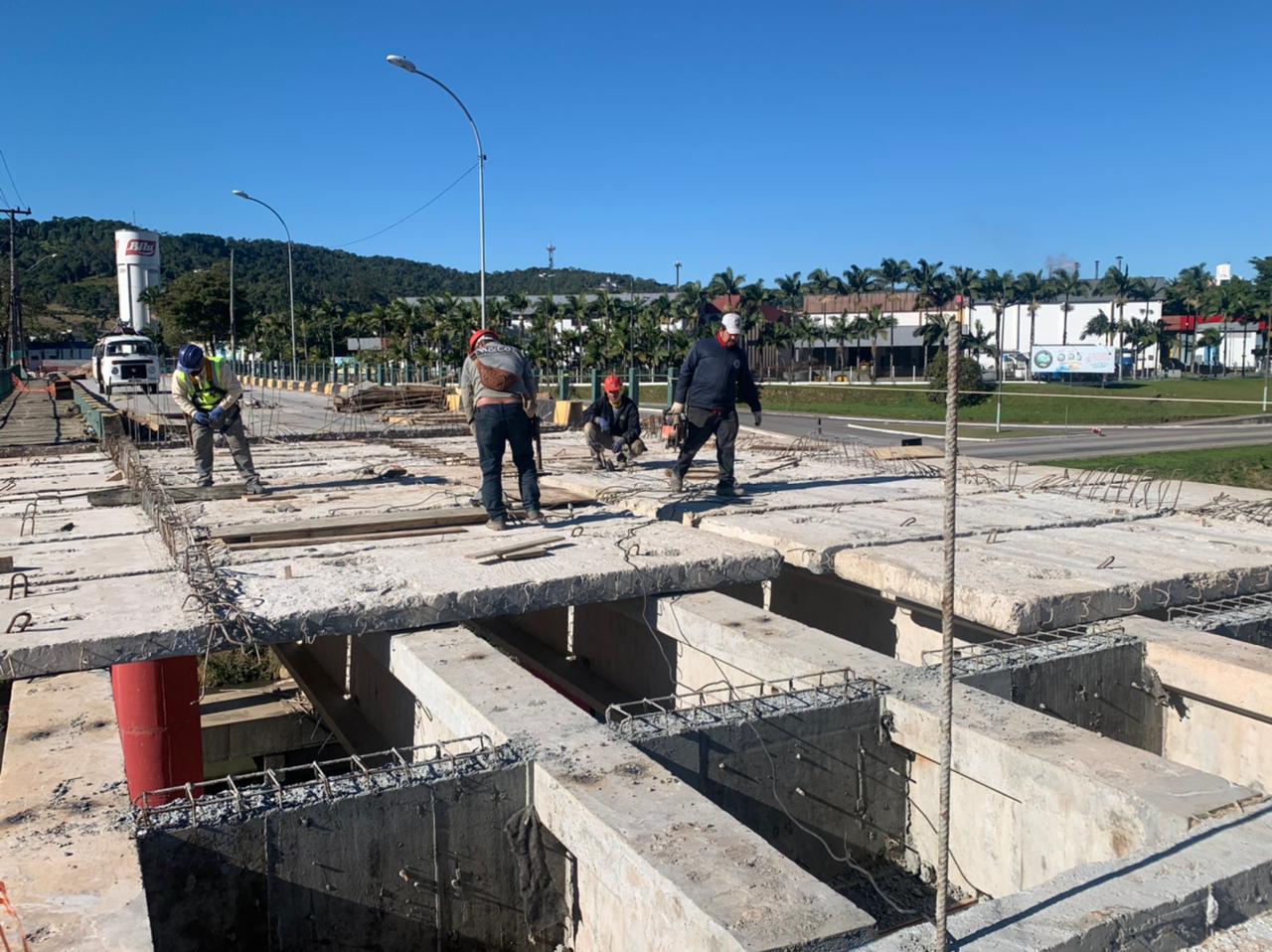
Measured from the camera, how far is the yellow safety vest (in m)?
8.88

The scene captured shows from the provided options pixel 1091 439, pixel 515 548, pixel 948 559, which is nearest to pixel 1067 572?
pixel 515 548

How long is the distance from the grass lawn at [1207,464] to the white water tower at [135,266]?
117 metres

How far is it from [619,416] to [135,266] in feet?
414

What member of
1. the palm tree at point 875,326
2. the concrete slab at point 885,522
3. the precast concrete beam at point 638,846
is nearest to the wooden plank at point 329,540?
the concrete slab at point 885,522

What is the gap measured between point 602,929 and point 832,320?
94300mm

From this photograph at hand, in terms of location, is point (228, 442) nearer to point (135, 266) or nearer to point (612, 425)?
point (612, 425)

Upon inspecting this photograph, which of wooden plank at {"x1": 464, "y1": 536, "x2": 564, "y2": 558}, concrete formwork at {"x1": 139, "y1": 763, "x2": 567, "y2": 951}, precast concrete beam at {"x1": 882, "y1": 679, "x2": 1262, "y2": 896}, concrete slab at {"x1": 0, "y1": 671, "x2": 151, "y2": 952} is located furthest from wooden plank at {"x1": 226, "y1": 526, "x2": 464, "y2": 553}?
precast concrete beam at {"x1": 882, "y1": 679, "x2": 1262, "y2": 896}

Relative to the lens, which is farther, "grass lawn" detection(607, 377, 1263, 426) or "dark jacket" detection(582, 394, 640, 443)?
"grass lawn" detection(607, 377, 1263, 426)

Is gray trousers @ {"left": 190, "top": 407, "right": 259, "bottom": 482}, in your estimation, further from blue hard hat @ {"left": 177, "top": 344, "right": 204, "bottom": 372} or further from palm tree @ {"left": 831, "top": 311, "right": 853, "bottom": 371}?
palm tree @ {"left": 831, "top": 311, "right": 853, "bottom": 371}

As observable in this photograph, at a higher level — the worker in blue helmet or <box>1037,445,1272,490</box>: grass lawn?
the worker in blue helmet

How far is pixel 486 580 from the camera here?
5789mm

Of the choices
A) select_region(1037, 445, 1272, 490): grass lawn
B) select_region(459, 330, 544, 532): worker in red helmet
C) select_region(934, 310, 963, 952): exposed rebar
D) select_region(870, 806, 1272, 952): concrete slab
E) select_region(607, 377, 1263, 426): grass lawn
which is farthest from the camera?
select_region(607, 377, 1263, 426): grass lawn

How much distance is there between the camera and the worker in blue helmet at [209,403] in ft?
29.1

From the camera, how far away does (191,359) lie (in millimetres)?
8844
